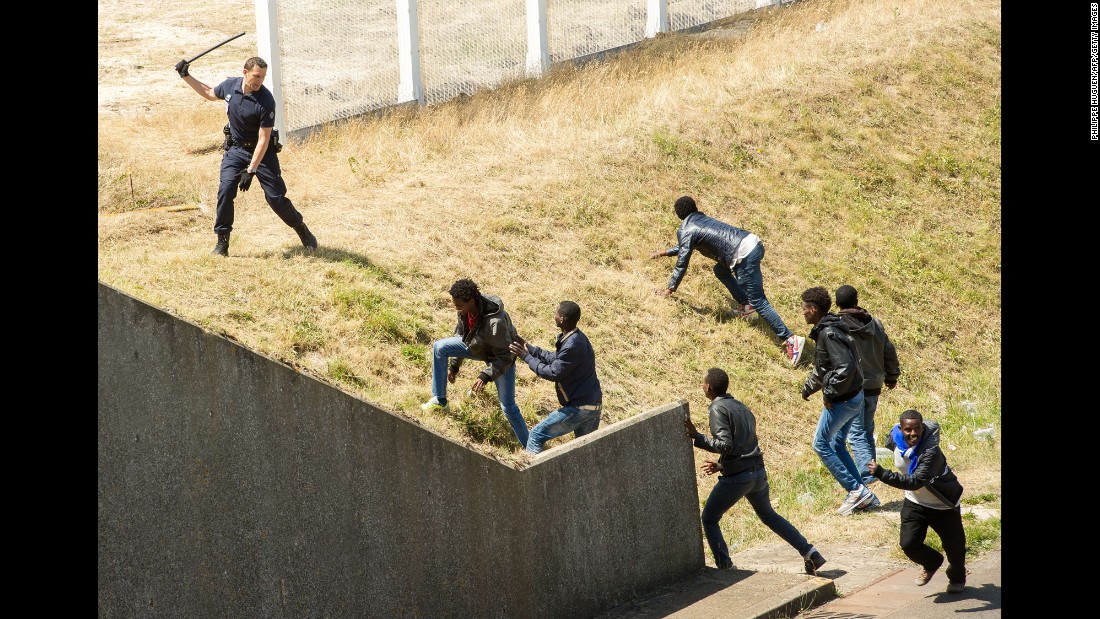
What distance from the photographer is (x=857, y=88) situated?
60.5 feet

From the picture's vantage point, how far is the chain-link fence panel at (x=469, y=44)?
16844mm

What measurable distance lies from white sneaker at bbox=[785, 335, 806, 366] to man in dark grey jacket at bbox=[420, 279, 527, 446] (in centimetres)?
436

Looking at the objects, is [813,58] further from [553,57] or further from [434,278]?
[434,278]

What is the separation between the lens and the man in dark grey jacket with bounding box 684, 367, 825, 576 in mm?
7926

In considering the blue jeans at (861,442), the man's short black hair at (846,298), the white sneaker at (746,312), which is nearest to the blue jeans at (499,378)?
the blue jeans at (861,442)

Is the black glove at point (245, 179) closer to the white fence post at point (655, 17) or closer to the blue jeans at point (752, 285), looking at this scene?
the blue jeans at point (752, 285)

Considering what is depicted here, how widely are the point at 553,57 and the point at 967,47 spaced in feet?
25.3

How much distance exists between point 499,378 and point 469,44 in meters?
9.26

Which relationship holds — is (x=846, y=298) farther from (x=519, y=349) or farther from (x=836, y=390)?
(x=519, y=349)

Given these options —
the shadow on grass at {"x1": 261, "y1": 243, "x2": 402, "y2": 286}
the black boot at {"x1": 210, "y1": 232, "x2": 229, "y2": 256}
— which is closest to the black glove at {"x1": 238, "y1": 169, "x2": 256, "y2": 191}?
the black boot at {"x1": 210, "y1": 232, "x2": 229, "y2": 256}

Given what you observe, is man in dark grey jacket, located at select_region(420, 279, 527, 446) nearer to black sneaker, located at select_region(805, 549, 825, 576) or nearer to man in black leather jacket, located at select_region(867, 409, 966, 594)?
black sneaker, located at select_region(805, 549, 825, 576)
